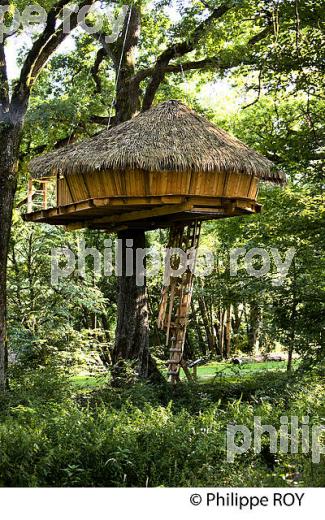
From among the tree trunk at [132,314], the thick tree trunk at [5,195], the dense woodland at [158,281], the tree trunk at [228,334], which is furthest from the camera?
the tree trunk at [228,334]

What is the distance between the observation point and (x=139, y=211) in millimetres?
9039

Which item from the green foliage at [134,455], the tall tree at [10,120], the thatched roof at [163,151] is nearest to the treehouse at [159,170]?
the thatched roof at [163,151]

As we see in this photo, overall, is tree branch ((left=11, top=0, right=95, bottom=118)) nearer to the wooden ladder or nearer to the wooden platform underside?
the wooden platform underside

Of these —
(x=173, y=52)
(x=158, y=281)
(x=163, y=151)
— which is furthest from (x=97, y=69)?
(x=163, y=151)

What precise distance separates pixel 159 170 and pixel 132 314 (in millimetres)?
3684

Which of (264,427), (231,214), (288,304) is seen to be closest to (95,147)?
(231,214)

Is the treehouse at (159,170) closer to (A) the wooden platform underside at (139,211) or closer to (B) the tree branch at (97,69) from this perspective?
(A) the wooden platform underside at (139,211)

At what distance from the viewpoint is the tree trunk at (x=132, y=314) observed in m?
10.8

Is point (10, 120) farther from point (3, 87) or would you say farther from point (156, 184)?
point (156, 184)

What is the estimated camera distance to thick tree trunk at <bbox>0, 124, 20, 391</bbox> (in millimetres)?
9688

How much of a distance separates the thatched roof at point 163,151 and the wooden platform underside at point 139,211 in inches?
15.2

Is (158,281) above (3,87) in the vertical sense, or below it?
below

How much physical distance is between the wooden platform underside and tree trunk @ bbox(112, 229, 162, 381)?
1.95 ft
